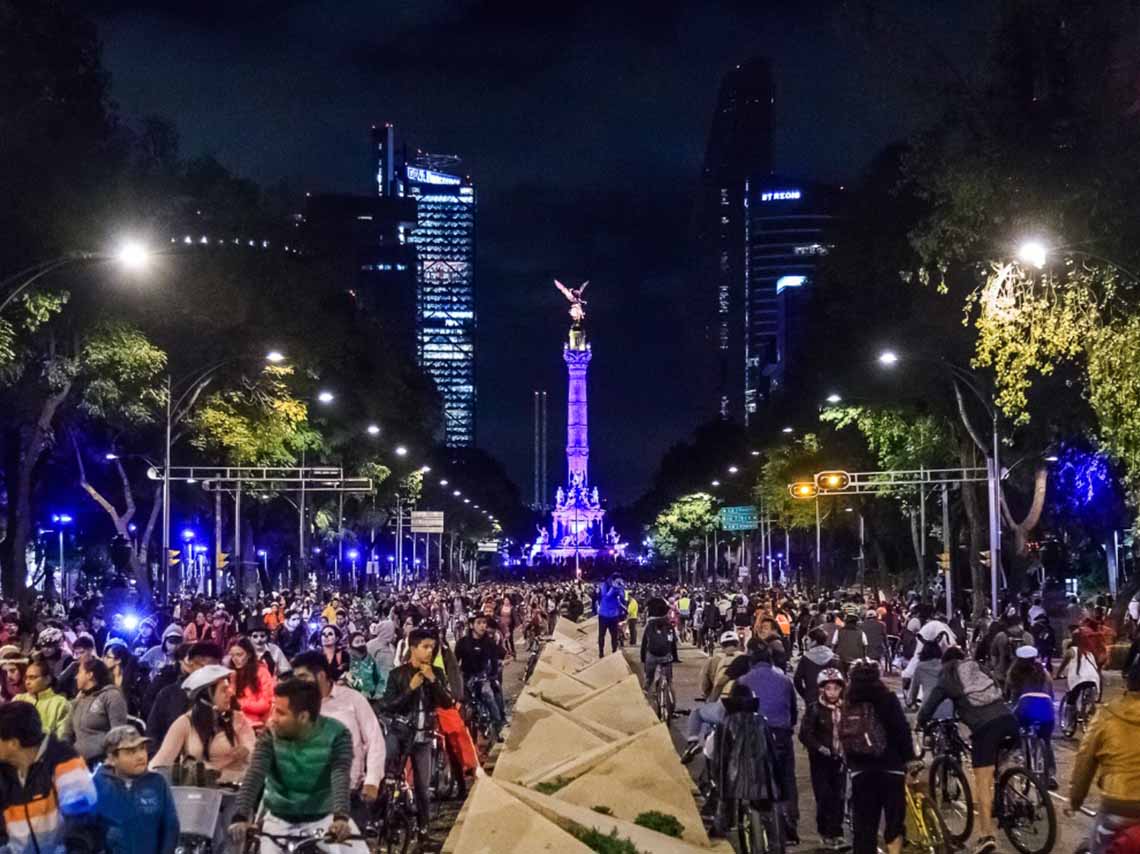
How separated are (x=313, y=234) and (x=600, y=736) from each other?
49.7 meters

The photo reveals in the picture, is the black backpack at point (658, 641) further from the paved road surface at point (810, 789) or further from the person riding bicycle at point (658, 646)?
the paved road surface at point (810, 789)

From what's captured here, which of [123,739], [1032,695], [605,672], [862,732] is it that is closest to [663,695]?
[605,672]

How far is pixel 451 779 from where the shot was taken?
18.6 m

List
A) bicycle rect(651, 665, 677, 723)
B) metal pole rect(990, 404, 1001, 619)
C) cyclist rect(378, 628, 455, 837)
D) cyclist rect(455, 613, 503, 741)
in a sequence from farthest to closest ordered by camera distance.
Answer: metal pole rect(990, 404, 1001, 619) < bicycle rect(651, 665, 677, 723) < cyclist rect(455, 613, 503, 741) < cyclist rect(378, 628, 455, 837)

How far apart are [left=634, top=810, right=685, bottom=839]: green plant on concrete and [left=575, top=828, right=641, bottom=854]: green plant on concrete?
4.74ft

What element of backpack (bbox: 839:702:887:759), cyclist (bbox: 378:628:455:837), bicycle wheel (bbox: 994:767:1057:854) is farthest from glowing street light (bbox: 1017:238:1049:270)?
backpack (bbox: 839:702:887:759)

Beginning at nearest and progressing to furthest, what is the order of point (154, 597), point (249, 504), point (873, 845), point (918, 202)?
point (873, 845) → point (918, 202) → point (154, 597) → point (249, 504)

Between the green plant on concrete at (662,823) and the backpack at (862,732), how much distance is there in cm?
159

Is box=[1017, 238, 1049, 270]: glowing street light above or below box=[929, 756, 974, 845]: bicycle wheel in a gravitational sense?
above

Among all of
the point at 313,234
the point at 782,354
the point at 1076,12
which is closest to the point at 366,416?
the point at 313,234

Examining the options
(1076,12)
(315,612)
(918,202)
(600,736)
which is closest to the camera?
(600,736)

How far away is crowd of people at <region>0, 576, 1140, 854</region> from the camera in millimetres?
8344

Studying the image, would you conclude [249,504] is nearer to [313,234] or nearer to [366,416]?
[366,416]

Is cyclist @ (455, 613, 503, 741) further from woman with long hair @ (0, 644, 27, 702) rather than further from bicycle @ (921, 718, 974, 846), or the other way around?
bicycle @ (921, 718, 974, 846)
